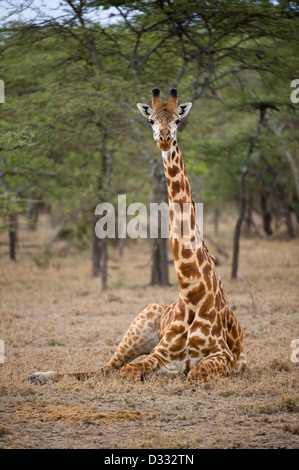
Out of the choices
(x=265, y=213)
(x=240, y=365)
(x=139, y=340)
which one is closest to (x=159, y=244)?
(x=139, y=340)

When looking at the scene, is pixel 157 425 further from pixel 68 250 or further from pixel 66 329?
pixel 68 250

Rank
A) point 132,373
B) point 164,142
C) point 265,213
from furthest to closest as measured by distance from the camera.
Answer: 1. point 265,213
2. point 132,373
3. point 164,142

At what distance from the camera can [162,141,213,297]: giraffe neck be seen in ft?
20.1

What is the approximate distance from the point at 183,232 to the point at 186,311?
2.81 ft

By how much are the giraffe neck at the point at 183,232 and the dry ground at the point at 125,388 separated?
1.08 m

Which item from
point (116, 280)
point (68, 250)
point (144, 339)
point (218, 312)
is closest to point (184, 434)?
point (218, 312)

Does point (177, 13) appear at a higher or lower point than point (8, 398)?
higher

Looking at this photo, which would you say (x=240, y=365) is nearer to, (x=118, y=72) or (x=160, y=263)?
(x=160, y=263)

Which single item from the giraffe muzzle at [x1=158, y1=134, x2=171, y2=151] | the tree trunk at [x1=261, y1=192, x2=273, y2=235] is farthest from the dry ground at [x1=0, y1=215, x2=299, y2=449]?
the tree trunk at [x1=261, y1=192, x2=273, y2=235]

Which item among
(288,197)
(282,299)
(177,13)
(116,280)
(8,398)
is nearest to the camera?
(8,398)

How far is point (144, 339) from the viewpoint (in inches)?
268

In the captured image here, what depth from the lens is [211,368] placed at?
19.2 feet

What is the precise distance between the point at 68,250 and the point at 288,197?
369 inches

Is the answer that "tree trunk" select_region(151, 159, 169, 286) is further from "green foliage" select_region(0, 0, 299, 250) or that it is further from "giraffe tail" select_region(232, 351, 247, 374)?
"giraffe tail" select_region(232, 351, 247, 374)
